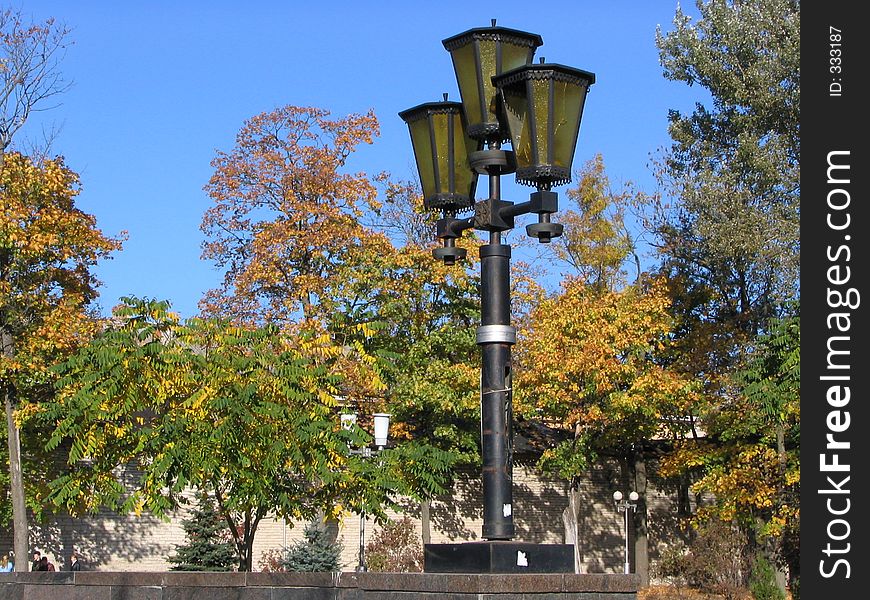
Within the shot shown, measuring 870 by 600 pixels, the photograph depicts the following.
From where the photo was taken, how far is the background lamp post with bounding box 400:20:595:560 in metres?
7.15

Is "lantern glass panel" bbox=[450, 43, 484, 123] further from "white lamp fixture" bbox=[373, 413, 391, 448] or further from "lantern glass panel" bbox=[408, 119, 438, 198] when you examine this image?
"white lamp fixture" bbox=[373, 413, 391, 448]

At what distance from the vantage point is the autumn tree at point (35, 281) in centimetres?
2381

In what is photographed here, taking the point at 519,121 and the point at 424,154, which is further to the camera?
the point at 424,154

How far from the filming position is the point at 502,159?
25.4ft

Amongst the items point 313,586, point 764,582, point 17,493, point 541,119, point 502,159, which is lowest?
point 764,582

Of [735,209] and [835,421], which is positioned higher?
[735,209]

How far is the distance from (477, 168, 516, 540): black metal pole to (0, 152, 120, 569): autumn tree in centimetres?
1792

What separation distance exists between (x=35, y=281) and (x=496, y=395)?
19.7m

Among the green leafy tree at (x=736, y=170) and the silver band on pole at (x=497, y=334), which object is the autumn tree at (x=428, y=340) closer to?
the green leafy tree at (x=736, y=170)

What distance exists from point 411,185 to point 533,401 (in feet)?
35.5

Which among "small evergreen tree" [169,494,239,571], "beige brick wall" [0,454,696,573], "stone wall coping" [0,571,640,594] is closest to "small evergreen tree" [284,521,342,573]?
"beige brick wall" [0,454,696,573]

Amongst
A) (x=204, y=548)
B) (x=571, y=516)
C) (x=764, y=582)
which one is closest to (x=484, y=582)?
(x=764, y=582)

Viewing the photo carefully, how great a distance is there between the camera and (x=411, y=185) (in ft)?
129

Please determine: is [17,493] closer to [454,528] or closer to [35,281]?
[35,281]
